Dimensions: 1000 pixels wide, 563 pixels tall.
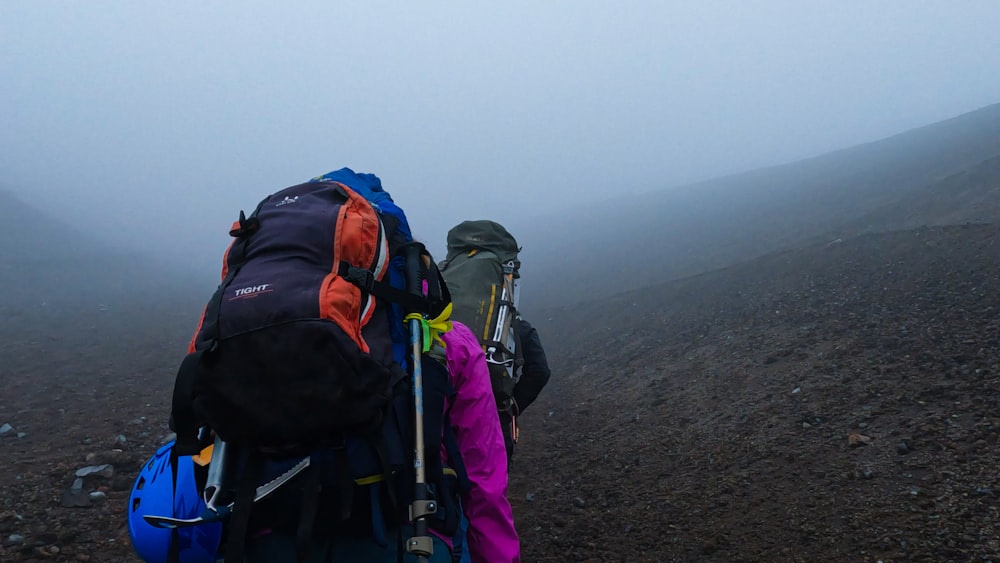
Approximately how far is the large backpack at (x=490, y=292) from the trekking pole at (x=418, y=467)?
1.60m

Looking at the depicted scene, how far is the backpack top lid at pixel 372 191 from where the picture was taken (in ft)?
9.57

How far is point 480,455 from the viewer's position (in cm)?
276

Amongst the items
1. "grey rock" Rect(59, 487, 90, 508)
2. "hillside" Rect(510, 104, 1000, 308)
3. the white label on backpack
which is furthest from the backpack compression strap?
"hillside" Rect(510, 104, 1000, 308)

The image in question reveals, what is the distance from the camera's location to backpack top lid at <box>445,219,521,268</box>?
4.79 m

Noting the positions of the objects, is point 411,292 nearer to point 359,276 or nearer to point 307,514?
point 359,276

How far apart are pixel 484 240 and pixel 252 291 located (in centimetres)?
270

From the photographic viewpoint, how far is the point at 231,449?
2242mm

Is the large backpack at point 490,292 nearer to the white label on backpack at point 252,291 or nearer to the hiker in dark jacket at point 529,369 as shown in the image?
the hiker in dark jacket at point 529,369

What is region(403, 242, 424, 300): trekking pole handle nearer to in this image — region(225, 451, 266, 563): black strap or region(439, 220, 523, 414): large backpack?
region(225, 451, 266, 563): black strap

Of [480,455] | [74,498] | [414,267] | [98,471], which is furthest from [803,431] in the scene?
[98,471]

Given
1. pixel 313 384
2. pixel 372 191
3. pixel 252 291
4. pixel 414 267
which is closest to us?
pixel 313 384

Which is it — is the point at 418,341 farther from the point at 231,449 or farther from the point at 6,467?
the point at 6,467

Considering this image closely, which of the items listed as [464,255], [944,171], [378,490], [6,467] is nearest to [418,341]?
[378,490]

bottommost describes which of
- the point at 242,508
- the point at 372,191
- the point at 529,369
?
the point at 529,369
